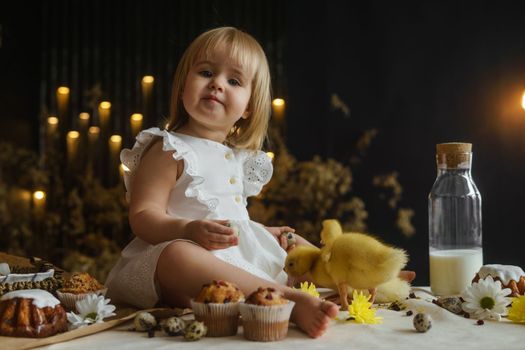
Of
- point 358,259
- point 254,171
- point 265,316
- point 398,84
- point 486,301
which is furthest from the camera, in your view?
point 398,84

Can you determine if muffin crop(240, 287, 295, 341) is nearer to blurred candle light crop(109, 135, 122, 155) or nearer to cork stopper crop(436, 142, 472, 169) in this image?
cork stopper crop(436, 142, 472, 169)

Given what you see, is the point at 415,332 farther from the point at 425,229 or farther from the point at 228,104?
the point at 425,229

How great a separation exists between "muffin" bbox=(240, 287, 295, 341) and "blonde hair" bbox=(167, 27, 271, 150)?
0.73 m

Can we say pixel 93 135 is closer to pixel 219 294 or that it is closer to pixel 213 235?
pixel 213 235

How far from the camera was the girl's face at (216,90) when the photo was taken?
152 cm

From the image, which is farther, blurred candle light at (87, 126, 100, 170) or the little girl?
blurred candle light at (87, 126, 100, 170)

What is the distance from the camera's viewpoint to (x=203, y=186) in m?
1.54

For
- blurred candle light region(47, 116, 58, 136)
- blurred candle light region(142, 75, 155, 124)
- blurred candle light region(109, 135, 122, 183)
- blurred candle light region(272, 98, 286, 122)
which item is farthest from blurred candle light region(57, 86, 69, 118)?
blurred candle light region(272, 98, 286, 122)

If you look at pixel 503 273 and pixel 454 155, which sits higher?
pixel 454 155

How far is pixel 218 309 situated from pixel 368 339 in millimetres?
250

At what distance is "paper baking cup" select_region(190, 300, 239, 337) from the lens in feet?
3.34

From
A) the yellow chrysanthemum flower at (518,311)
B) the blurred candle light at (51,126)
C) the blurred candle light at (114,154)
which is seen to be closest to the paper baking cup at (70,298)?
the yellow chrysanthemum flower at (518,311)

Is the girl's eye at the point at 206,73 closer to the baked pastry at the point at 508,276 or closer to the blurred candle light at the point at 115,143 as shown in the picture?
the baked pastry at the point at 508,276

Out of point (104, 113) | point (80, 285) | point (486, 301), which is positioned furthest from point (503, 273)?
point (104, 113)
